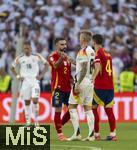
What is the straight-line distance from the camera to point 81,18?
28.5 meters

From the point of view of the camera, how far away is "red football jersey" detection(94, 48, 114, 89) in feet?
54.3

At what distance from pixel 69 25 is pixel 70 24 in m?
0.05

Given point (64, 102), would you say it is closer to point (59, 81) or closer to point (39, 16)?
point (59, 81)

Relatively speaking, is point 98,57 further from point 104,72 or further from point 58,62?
point 58,62

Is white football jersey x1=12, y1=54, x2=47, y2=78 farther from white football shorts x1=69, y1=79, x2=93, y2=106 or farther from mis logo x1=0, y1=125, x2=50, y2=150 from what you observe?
mis logo x1=0, y1=125, x2=50, y2=150

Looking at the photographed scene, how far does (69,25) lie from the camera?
28375mm

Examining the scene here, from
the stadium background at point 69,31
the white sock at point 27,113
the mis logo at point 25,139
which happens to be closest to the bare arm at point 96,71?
the mis logo at point 25,139

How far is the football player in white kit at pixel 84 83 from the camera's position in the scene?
51.8 ft

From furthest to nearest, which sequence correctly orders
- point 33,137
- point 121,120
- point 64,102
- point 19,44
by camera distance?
point 121,120 < point 19,44 < point 64,102 < point 33,137

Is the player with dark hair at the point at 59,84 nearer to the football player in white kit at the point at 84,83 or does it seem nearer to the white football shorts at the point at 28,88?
the football player in white kit at the point at 84,83

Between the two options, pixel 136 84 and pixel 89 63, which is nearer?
pixel 89 63

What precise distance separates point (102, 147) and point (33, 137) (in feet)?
4.44

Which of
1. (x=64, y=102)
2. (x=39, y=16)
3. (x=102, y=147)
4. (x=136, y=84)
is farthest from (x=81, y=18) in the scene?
(x=102, y=147)

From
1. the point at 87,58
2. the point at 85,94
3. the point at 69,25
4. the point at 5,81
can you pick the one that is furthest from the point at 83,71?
the point at 69,25
